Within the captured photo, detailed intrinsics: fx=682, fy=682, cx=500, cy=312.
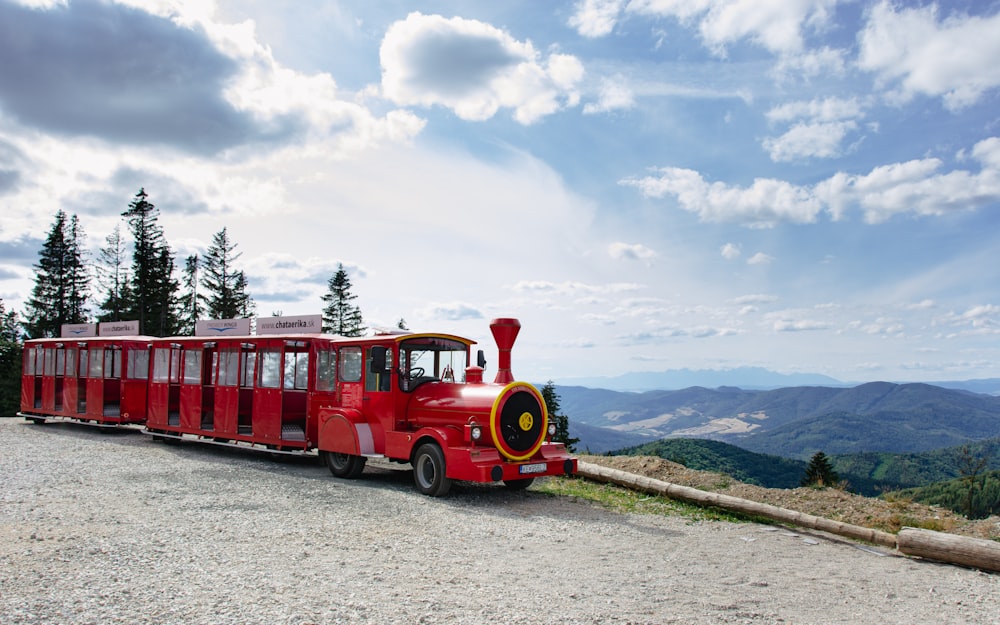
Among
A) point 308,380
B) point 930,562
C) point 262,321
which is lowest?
point 930,562

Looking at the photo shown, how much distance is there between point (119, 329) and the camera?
24.4 metres

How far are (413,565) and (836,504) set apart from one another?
864cm

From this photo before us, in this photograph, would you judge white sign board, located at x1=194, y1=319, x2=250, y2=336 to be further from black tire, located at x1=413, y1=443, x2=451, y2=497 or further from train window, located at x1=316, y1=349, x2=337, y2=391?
black tire, located at x1=413, y1=443, x2=451, y2=497

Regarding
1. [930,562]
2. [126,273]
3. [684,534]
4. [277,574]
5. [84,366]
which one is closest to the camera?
[277,574]

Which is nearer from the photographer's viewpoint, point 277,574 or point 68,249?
point 277,574

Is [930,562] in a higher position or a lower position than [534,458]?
lower

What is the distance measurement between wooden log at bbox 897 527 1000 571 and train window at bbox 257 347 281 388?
1320 cm

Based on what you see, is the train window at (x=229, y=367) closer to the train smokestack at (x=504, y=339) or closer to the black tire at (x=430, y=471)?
the black tire at (x=430, y=471)

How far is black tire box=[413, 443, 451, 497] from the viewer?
38.6 feet

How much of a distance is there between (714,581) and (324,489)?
24.5 feet

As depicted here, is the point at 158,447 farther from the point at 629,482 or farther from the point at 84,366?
the point at 629,482

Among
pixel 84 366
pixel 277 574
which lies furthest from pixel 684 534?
pixel 84 366

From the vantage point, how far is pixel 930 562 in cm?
900

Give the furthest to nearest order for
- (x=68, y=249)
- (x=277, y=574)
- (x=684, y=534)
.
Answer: (x=68, y=249), (x=684, y=534), (x=277, y=574)
